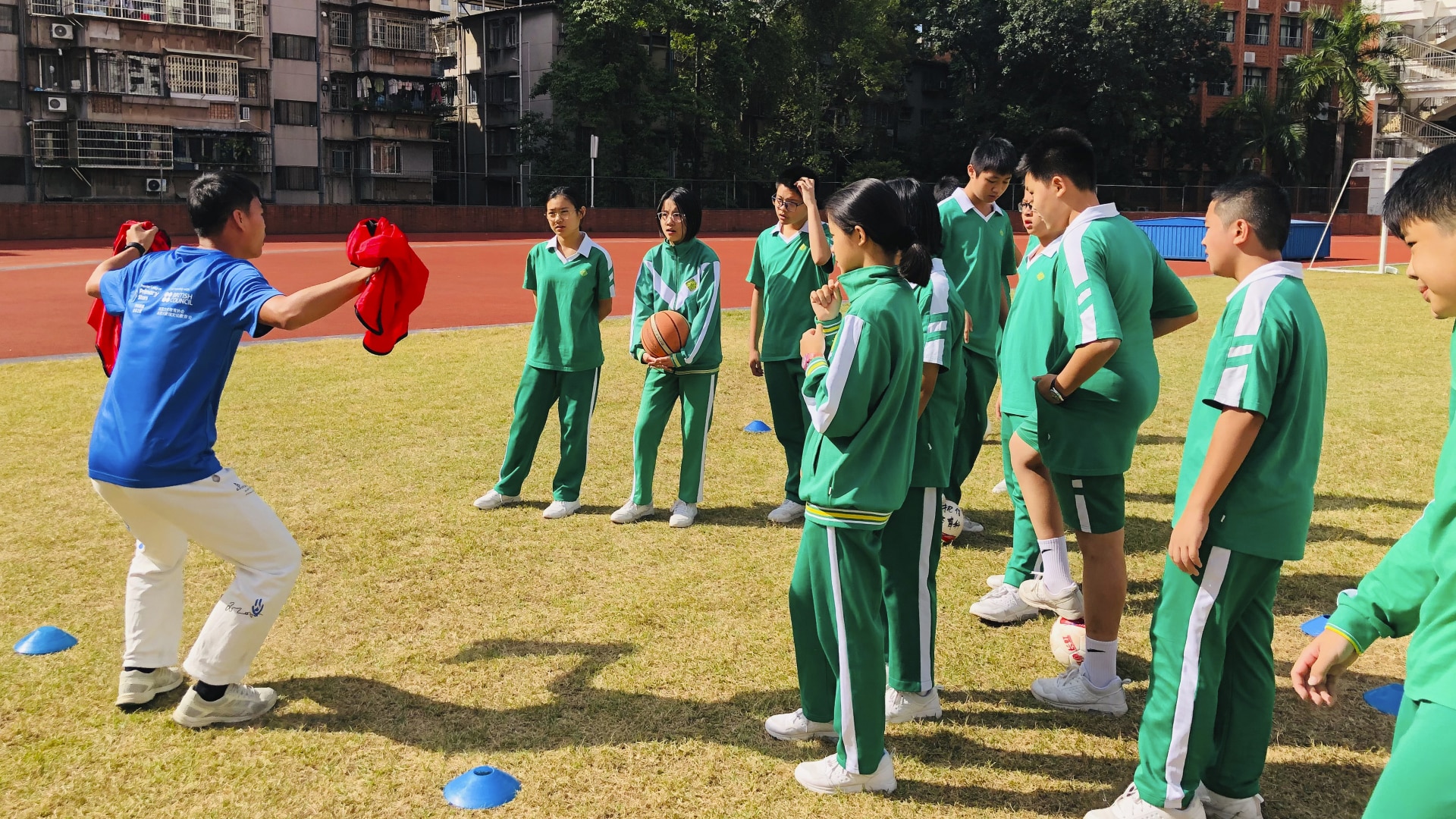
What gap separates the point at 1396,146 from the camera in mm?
56844

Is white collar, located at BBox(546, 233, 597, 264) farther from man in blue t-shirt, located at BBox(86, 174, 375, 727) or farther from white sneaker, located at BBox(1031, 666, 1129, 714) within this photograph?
white sneaker, located at BBox(1031, 666, 1129, 714)

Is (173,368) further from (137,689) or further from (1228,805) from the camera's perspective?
(1228,805)

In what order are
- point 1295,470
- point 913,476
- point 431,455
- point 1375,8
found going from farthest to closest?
point 1375,8 → point 431,455 → point 913,476 → point 1295,470

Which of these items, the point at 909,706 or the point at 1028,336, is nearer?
the point at 909,706

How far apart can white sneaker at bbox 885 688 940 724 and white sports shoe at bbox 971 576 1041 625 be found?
3.63 feet

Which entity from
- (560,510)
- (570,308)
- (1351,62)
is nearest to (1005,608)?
(560,510)

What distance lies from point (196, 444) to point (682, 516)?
3.39 metres

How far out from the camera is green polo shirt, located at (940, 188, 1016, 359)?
252 inches

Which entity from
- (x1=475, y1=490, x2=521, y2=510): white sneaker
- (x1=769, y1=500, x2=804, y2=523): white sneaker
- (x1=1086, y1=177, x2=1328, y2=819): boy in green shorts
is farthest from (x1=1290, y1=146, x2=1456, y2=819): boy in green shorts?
(x1=475, y1=490, x2=521, y2=510): white sneaker

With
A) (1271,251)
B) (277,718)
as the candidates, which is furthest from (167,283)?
(1271,251)

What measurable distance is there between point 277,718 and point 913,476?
266cm

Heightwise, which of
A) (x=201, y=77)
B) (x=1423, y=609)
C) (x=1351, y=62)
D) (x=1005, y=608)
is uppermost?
(x=1351, y=62)

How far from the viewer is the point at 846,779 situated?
12.2ft

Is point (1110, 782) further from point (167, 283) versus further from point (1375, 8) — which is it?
point (1375, 8)
